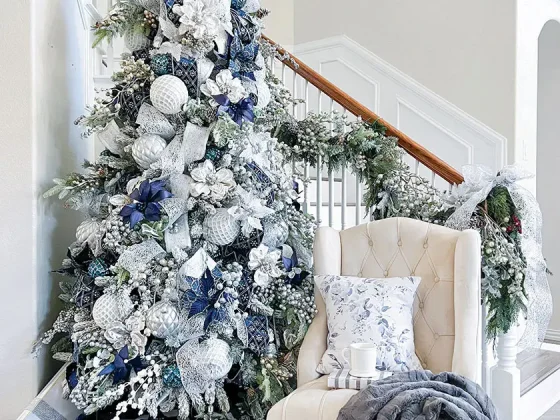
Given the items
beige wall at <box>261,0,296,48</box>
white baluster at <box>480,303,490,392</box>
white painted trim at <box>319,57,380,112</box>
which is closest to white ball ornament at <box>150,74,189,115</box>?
white baluster at <box>480,303,490,392</box>

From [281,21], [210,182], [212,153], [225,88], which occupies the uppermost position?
[281,21]

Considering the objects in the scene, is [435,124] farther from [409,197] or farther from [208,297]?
[208,297]

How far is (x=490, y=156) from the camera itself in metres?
3.72

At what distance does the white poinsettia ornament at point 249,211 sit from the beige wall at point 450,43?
2387 mm

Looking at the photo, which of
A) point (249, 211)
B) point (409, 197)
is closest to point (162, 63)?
point (249, 211)

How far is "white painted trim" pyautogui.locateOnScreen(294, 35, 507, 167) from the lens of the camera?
3.70 meters

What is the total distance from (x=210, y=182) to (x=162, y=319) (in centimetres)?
52

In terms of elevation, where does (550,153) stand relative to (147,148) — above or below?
above

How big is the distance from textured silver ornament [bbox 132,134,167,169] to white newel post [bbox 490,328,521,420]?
1.72 m

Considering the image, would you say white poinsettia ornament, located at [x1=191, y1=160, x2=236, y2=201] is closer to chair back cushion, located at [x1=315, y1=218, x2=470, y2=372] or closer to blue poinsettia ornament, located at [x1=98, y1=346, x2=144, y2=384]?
chair back cushion, located at [x1=315, y1=218, x2=470, y2=372]

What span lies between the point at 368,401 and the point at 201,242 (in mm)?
849

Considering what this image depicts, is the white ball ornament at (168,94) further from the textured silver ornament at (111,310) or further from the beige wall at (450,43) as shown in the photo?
the beige wall at (450,43)

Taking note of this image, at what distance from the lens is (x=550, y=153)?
5039 millimetres

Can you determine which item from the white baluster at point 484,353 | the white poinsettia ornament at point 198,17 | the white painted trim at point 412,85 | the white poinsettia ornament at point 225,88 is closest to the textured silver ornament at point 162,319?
the white poinsettia ornament at point 225,88
